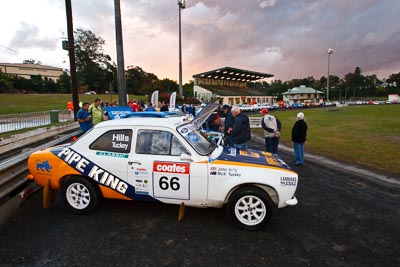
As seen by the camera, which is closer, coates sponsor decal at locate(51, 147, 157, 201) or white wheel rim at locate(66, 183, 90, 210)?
coates sponsor decal at locate(51, 147, 157, 201)

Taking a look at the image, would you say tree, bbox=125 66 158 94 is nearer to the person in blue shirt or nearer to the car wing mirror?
the person in blue shirt

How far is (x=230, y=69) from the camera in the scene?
68.2m

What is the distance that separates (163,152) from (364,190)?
15.1 feet

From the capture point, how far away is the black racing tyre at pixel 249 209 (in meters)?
3.67

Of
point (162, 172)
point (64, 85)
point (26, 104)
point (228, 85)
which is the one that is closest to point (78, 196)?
point (162, 172)

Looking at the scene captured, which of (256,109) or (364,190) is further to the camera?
(256,109)

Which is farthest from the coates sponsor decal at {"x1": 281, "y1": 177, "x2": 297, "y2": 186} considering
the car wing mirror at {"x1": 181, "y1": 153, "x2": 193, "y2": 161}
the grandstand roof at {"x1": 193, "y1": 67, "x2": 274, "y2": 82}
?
the grandstand roof at {"x1": 193, "y1": 67, "x2": 274, "y2": 82}

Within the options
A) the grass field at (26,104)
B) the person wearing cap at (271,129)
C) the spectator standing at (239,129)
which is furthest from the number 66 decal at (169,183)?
the grass field at (26,104)

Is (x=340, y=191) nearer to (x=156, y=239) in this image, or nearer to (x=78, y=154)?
(x=156, y=239)

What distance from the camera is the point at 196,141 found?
4250 mm

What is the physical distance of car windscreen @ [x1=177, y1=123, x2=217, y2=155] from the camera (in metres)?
4.00

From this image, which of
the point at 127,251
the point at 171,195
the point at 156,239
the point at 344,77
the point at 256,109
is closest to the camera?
the point at 127,251

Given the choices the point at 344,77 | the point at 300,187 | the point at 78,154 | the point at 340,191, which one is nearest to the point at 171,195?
the point at 78,154

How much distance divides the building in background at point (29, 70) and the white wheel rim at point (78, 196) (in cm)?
11633
